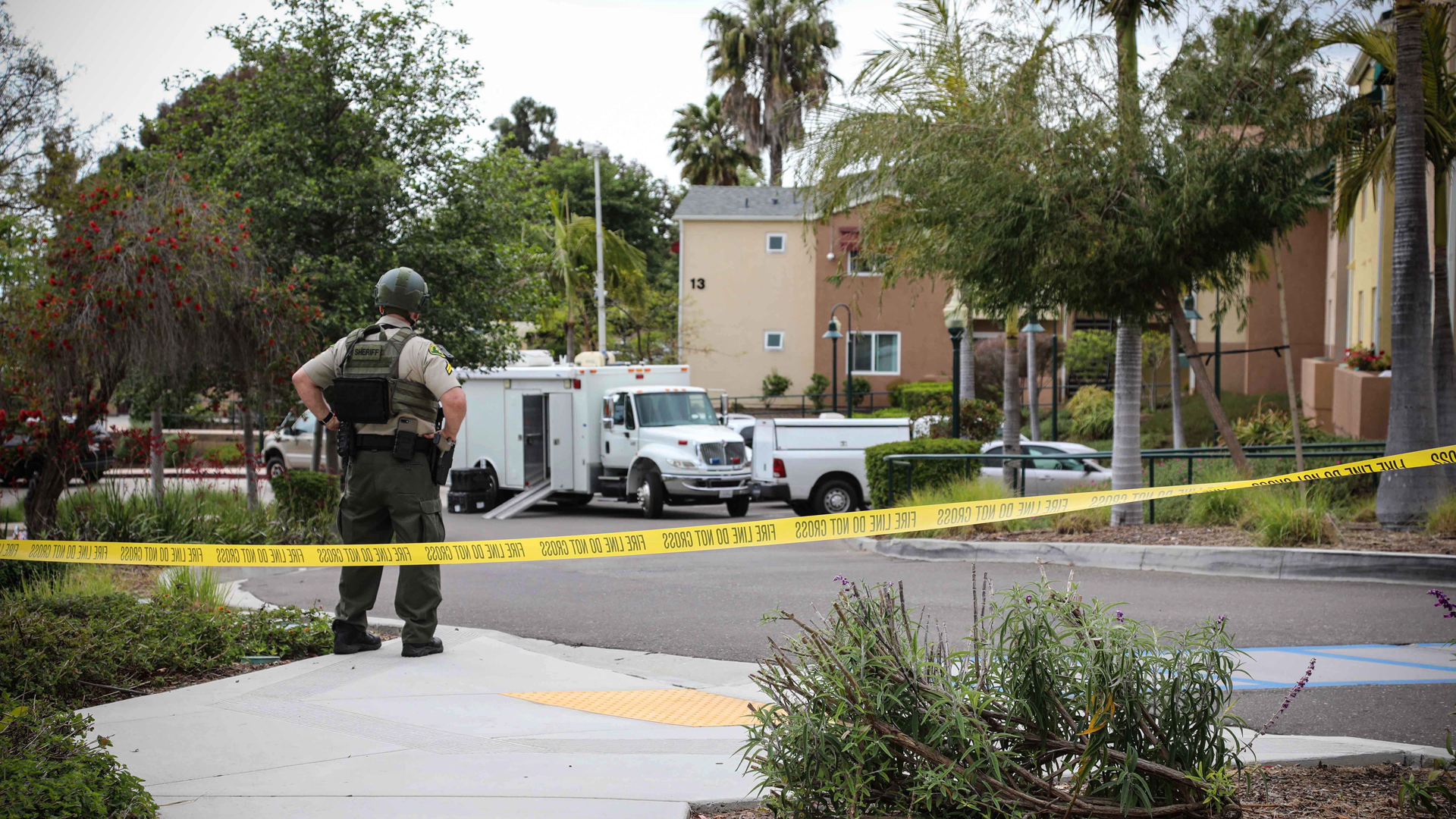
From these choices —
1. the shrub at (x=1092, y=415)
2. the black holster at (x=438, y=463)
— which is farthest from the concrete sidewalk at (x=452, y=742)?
the shrub at (x=1092, y=415)

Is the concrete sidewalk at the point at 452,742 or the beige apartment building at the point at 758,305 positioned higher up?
the beige apartment building at the point at 758,305

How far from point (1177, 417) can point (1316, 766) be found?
17.6 meters

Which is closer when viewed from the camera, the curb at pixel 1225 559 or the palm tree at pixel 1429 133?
the curb at pixel 1225 559

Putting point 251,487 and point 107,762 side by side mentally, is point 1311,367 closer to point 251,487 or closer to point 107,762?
point 251,487

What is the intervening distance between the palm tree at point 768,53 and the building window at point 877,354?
10.4 m

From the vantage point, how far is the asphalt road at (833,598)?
5336 mm

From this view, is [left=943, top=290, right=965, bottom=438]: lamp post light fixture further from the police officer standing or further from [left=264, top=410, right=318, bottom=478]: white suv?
[left=264, top=410, right=318, bottom=478]: white suv

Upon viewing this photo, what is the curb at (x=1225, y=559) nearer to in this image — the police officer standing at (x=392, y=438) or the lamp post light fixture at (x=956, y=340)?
the police officer standing at (x=392, y=438)

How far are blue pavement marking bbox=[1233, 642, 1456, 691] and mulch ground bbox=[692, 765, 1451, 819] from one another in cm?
159

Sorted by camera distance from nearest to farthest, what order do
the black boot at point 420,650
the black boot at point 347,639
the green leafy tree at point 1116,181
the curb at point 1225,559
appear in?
the black boot at point 420,650 < the black boot at point 347,639 < the curb at point 1225,559 < the green leafy tree at point 1116,181

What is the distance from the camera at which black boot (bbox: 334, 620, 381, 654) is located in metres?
6.21

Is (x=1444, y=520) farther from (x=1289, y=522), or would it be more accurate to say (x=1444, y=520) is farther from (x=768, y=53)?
(x=768, y=53)

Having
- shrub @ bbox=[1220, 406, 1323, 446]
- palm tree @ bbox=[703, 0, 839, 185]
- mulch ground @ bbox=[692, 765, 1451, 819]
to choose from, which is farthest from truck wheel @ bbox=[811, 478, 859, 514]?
palm tree @ bbox=[703, 0, 839, 185]

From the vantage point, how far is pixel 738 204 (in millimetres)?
37000
